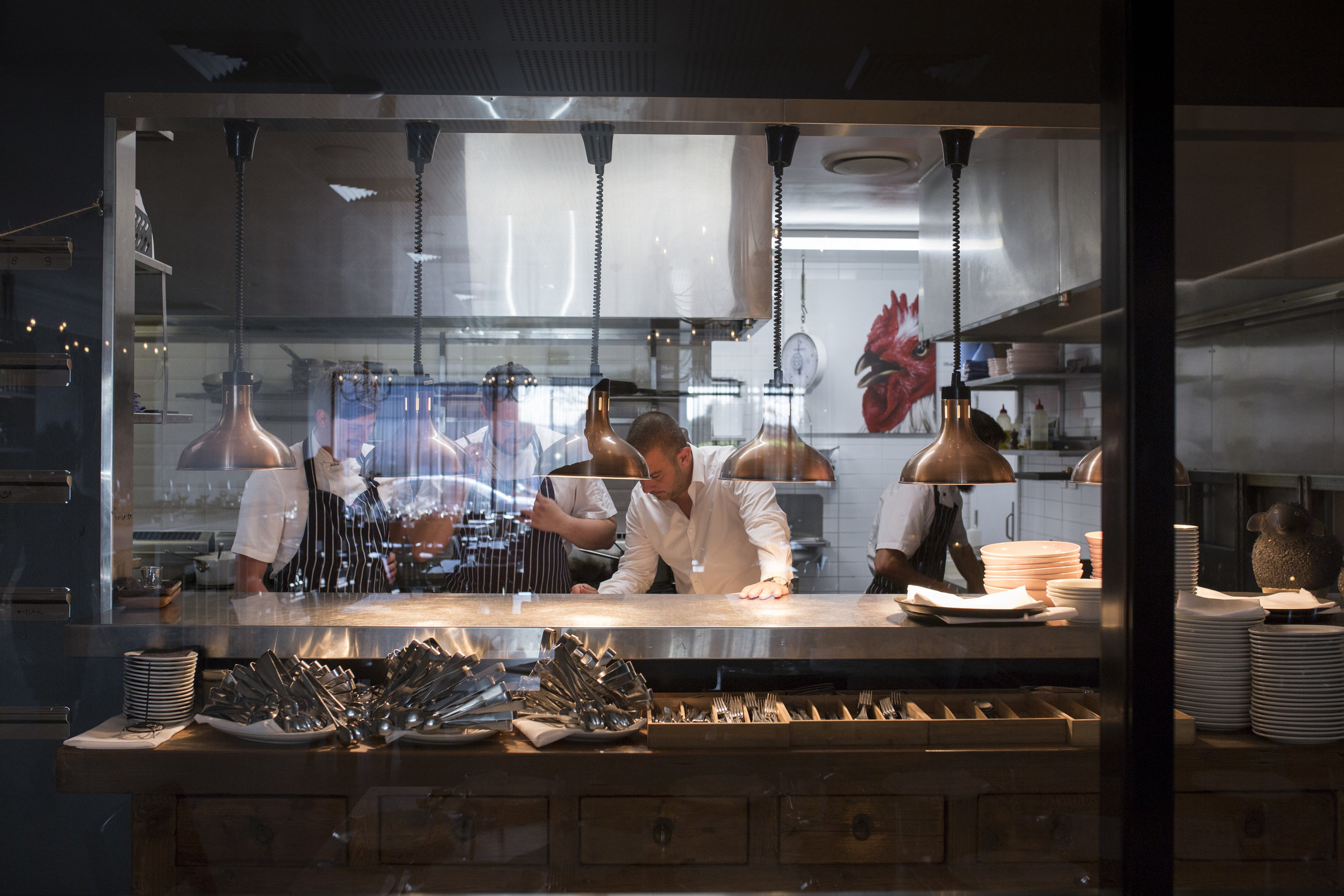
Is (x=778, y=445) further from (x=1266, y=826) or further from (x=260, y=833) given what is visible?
(x=260, y=833)

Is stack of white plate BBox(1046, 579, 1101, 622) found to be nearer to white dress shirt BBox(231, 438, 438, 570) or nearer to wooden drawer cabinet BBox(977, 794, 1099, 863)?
wooden drawer cabinet BBox(977, 794, 1099, 863)

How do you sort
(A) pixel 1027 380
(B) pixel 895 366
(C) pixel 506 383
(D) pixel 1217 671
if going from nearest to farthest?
(D) pixel 1217 671
(A) pixel 1027 380
(C) pixel 506 383
(B) pixel 895 366

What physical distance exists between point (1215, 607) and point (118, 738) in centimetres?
172

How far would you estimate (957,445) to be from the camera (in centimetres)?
149

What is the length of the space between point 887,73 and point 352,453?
3.87 feet

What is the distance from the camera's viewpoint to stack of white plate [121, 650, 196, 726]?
1.38 m

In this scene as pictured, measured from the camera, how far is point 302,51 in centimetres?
139

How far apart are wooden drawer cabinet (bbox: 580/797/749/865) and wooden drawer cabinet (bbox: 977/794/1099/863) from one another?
0.39 meters

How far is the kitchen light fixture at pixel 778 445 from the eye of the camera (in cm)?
151

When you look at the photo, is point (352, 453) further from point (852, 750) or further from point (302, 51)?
point (852, 750)

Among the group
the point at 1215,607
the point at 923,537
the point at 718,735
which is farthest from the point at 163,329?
the point at 1215,607

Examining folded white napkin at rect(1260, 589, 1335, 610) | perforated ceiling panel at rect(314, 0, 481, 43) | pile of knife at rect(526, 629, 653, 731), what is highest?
perforated ceiling panel at rect(314, 0, 481, 43)

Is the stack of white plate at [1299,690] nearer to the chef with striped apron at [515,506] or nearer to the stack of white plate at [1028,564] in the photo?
the stack of white plate at [1028,564]

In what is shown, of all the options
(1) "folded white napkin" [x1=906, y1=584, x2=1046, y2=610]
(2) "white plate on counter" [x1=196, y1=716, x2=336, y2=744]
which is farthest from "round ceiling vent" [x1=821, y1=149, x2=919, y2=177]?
(2) "white plate on counter" [x1=196, y1=716, x2=336, y2=744]
